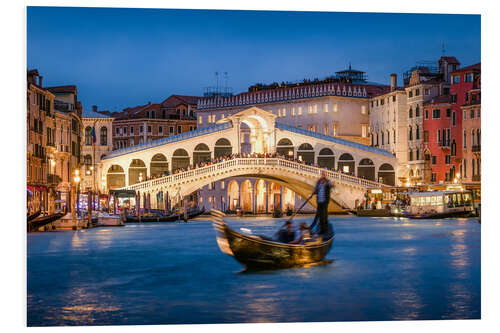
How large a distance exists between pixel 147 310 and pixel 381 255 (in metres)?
4.36

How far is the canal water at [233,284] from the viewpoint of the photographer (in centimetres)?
745

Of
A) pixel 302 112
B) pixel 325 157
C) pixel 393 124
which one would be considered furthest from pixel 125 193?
pixel 302 112

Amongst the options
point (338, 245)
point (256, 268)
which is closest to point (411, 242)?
point (338, 245)

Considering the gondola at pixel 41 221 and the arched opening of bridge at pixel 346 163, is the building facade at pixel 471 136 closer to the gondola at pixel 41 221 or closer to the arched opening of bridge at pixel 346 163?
the arched opening of bridge at pixel 346 163

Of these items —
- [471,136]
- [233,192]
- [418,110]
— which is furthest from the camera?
[233,192]

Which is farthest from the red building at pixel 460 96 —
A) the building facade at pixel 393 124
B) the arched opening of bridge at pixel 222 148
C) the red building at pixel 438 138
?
the arched opening of bridge at pixel 222 148

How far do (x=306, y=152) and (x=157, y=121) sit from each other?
7788 mm

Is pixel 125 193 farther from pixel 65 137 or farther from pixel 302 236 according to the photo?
pixel 302 236

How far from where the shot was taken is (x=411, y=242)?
12.8 metres

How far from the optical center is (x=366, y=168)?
20.9 metres

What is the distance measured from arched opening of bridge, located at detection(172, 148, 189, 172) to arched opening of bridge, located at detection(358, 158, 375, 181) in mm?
3749

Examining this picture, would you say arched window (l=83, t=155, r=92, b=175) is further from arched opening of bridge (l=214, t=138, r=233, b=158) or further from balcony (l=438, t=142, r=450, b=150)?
balcony (l=438, t=142, r=450, b=150)

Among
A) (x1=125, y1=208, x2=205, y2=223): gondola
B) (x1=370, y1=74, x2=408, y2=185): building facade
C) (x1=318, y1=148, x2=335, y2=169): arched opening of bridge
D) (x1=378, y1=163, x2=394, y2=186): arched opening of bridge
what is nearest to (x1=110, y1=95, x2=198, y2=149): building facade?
(x1=370, y1=74, x2=408, y2=185): building facade
